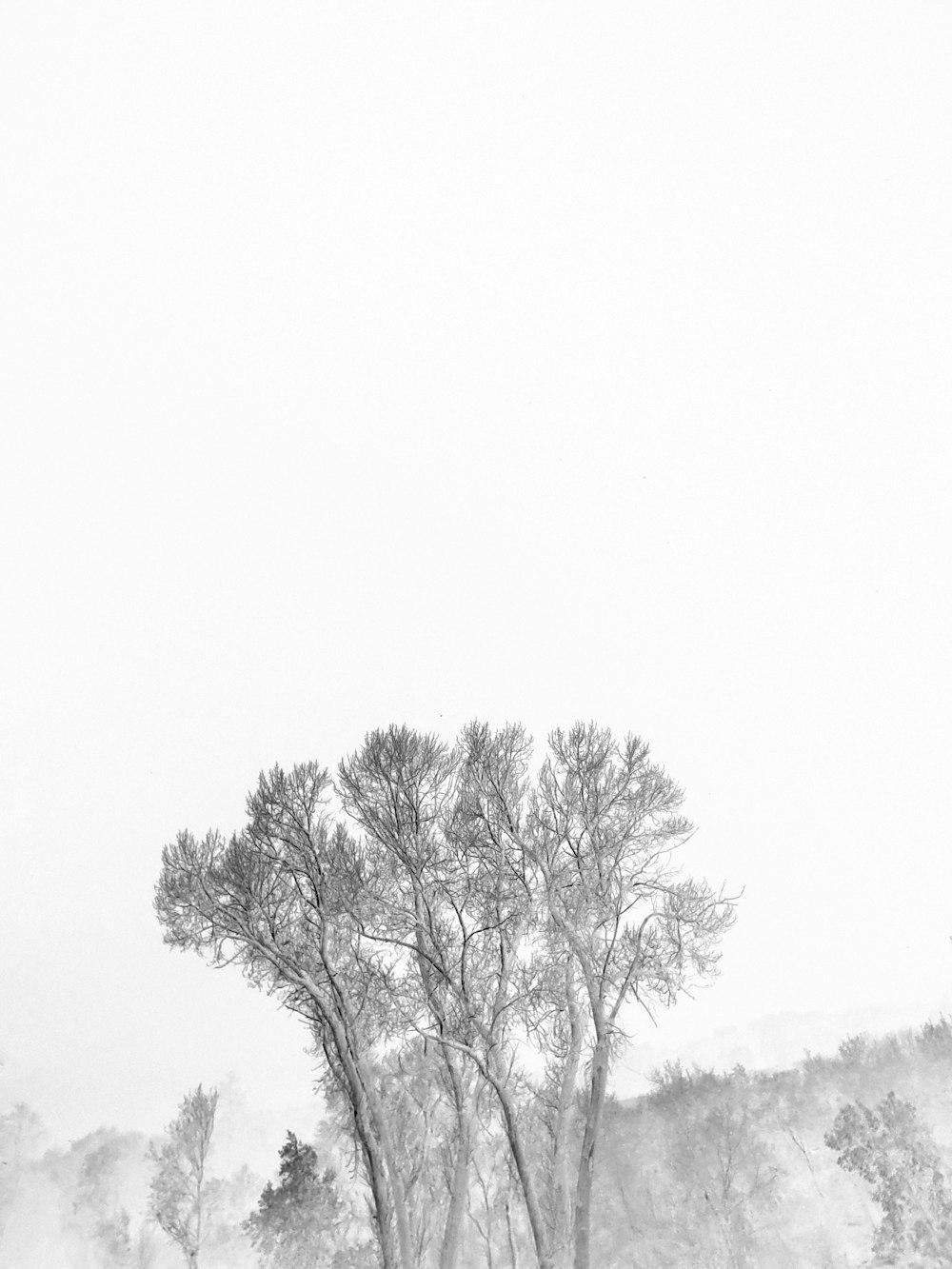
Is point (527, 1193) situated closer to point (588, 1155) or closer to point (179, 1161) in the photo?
point (588, 1155)

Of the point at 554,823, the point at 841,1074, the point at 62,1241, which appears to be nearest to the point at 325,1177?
the point at 841,1074

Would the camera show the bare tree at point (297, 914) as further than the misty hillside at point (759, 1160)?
No

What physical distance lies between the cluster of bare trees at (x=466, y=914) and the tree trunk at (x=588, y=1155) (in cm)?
3

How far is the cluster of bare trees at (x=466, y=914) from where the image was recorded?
10016 mm

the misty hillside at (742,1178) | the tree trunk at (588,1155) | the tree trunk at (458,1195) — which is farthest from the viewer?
the misty hillside at (742,1178)

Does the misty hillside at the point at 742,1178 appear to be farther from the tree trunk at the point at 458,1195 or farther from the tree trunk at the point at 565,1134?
the tree trunk at the point at 458,1195

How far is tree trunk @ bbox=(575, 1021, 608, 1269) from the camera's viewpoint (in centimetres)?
945

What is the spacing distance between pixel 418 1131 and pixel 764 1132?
10806 mm

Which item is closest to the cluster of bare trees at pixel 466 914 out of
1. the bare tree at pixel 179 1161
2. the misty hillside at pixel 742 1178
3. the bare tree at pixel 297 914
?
the bare tree at pixel 297 914

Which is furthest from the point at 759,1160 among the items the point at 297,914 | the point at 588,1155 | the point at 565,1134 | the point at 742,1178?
the point at 297,914

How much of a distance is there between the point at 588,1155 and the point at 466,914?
3907 mm

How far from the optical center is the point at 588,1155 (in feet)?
32.2

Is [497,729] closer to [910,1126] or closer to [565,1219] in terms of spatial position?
[565,1219]

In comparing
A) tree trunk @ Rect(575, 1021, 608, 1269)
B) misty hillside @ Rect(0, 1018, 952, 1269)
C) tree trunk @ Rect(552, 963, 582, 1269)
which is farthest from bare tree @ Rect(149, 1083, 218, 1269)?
tree trunk @ Rect(575, 1021, 608, 1269)
